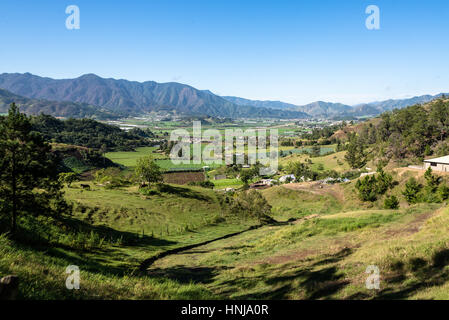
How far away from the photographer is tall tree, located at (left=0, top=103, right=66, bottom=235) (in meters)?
20.0

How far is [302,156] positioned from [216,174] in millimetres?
62828

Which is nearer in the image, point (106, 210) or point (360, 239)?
point (360, 239)

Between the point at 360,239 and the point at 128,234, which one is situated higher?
the point at 360,239

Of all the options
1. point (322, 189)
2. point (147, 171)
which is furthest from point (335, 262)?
point (322, 189)

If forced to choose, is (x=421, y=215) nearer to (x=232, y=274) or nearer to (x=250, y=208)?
(x=232, y=274)

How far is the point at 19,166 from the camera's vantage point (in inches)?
808

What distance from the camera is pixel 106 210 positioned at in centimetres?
4034

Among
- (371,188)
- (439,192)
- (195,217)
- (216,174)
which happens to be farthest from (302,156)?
(195,217)

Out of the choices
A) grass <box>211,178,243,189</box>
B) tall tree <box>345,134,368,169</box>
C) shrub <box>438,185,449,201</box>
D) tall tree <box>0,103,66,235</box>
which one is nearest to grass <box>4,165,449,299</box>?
tall tree <box>0,103,66,235</box>
